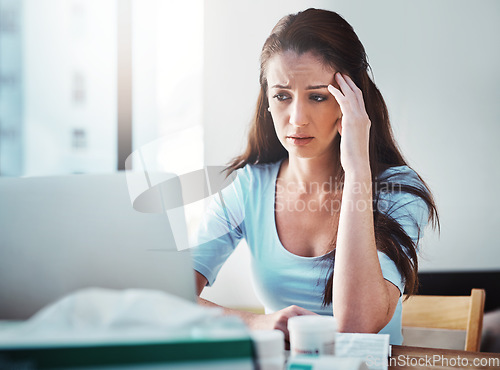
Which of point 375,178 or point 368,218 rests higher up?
point 375,178

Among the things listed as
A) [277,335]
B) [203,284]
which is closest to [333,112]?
A: [203,284]

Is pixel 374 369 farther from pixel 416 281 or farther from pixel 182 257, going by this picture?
pixel 416 281

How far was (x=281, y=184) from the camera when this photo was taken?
1811 millimetres

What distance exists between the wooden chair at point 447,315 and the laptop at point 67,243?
105 cm

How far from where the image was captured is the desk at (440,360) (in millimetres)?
986

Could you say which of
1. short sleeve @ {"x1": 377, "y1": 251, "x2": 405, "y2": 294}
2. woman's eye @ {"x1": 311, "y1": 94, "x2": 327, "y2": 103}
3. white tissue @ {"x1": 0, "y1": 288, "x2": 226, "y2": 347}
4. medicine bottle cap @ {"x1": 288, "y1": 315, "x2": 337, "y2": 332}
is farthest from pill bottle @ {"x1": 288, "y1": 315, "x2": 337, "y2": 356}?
woman's eye @ {"x1": 311, "y1": 94, "x2": 327, "y2": 103}

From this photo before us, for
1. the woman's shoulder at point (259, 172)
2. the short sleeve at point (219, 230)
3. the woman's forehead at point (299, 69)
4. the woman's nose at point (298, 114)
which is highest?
the woman's forehead at point (299, 69)

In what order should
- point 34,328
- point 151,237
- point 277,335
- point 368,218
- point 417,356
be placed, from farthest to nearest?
point 368,218, point 417,356, point 151,237, point 277,335, point 34,328

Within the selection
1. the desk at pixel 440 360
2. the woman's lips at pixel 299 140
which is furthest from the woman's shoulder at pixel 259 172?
the desk at pixel 440 360

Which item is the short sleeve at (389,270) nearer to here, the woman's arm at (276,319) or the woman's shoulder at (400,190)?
the woman's shoulder at (400,190)

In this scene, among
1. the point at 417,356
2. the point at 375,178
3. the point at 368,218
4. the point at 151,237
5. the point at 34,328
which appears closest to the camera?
the point at 34,328

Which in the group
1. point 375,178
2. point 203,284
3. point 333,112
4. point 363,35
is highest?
point 363,35

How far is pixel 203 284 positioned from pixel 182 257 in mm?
845

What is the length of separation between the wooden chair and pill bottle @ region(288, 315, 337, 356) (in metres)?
0.96
